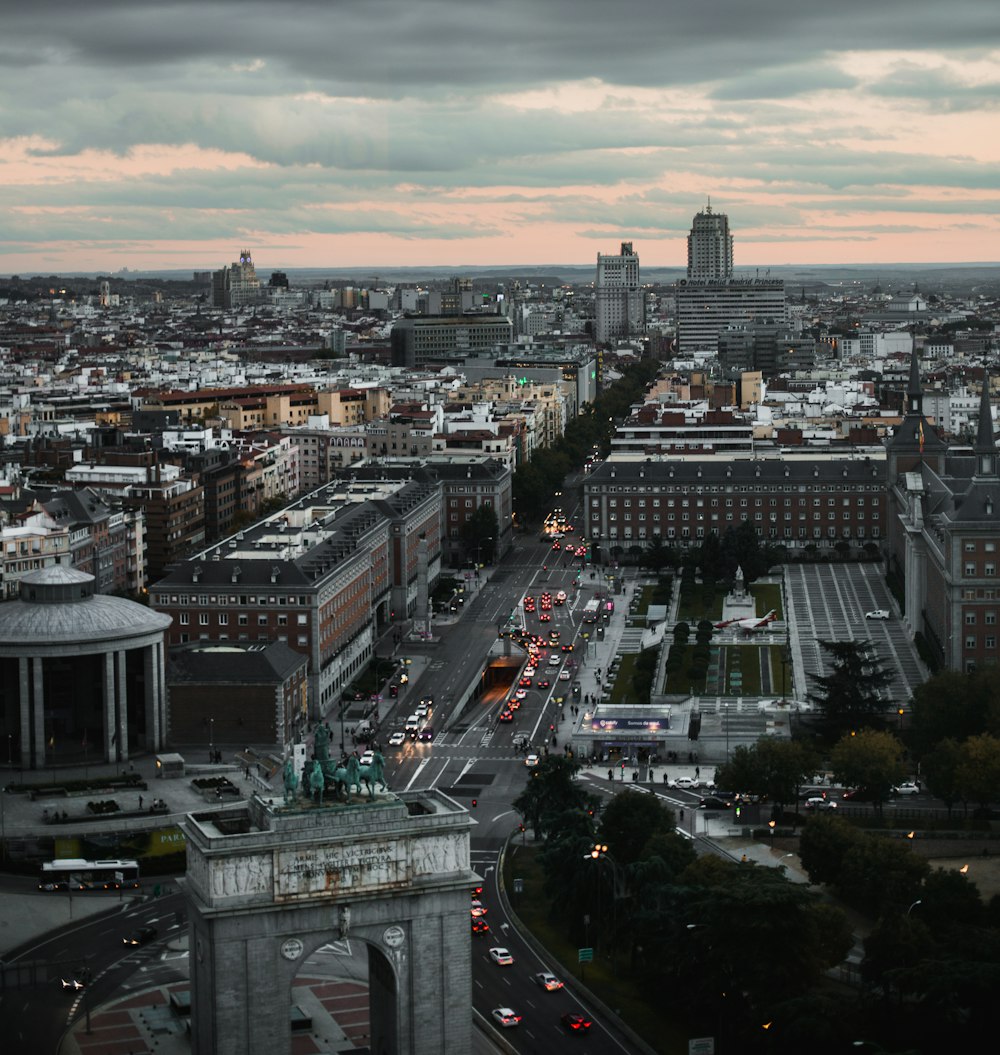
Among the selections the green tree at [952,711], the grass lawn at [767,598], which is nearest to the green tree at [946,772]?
the green tree at [952,711]

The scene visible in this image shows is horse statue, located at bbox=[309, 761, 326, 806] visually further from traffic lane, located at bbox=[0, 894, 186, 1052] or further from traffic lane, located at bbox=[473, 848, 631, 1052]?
traffic lane, located at bbox=[0, 894, 186, 1052]

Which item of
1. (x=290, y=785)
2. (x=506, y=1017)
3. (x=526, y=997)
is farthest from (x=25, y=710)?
(x=290, y=785)

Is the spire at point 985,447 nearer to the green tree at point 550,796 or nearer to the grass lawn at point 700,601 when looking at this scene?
the grass lawn at point 700,601

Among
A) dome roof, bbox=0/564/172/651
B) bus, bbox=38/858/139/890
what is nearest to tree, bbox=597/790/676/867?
bus, bbox=38/858/139/890

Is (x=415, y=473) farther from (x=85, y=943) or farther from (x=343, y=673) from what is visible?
(x=85, y=943)

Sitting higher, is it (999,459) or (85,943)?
(999,459)

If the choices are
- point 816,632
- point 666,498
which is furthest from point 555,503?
point 816,632
